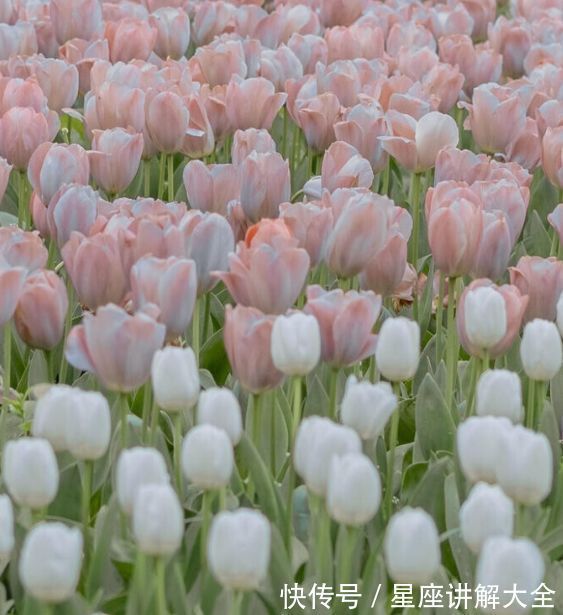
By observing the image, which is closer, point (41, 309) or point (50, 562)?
point (50, 562)

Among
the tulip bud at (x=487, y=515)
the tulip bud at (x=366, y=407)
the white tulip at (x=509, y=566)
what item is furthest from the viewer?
the tulip bud at (x=366, y=407)

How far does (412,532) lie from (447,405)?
0.87 metres

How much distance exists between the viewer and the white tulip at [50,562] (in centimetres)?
131

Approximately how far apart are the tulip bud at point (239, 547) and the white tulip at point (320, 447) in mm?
173

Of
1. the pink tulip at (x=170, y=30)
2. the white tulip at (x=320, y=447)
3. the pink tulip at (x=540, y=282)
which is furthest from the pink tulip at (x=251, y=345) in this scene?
the pink tulip at (x=170, y=30)

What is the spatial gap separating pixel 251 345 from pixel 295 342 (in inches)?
3.2

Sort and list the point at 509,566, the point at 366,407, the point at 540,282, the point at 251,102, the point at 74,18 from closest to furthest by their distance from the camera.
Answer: the point at 509,566, the point at 366,407, the point at 540,282, the point at 251,102, the point at 74,18

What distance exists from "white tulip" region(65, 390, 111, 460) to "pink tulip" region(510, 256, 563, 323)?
853 mm

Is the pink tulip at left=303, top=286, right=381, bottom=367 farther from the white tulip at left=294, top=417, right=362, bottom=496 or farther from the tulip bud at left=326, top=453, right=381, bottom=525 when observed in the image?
the tulip bud at left=326, top=453, right=381, bottom=525

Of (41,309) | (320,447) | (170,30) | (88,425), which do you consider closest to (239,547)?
(320,447)

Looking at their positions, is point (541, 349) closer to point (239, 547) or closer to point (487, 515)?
point (487, 515)

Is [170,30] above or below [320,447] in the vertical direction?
above

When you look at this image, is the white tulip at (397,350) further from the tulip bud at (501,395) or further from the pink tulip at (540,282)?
the pink tulip at (540,282)

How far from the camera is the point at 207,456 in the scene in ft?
4.85
